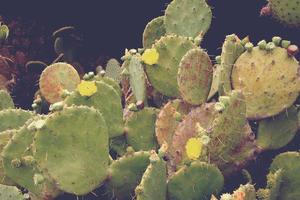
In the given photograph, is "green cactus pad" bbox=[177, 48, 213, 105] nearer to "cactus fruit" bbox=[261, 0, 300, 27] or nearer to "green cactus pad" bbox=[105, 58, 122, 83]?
"cactus fruit" bbox=[261, 0, 300, 27]

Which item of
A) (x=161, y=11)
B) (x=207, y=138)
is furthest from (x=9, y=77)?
(x=207, y=138)

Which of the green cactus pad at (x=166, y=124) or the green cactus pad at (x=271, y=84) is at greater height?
the green cactus pad at (x=271, y=84)

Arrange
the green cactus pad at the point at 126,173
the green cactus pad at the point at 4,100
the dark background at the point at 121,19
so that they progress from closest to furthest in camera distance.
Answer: the green cactus pad at the point at 126,173 → the green cactus pad at the point at 4,100 → the dark background at the point at 121,19

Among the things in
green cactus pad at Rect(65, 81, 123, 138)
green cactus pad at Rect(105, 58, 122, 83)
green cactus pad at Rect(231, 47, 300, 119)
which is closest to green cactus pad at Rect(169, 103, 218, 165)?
green cactus pad at Rect(231, 47, 300, 119)

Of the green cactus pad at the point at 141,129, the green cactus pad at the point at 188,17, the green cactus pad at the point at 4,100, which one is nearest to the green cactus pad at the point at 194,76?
the green cactus pad at the point at 141,129

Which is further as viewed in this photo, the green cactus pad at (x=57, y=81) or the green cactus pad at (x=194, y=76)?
the green cactus pad at (x=57, y=81)

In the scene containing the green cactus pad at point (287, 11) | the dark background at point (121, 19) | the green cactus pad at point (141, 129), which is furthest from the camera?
the dark background at point (121, 19)

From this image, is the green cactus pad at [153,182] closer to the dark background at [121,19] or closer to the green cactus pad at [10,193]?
the green cactus pad at [10,193]

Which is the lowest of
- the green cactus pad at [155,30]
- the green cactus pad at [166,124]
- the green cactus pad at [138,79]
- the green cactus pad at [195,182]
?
the green cactus pad at [195,182]

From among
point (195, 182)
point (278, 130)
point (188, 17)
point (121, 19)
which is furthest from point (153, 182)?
point (121, 19)
